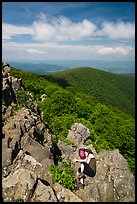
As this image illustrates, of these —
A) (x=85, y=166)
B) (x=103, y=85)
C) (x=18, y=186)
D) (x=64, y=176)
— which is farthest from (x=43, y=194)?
(x=103, y=85)

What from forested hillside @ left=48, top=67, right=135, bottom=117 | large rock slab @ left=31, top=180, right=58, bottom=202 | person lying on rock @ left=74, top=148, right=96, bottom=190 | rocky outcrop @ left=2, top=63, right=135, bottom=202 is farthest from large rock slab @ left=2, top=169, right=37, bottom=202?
forested hillside @ left=48, top=67, right=135, bottom=117

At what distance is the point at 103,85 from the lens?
133500 millimetres

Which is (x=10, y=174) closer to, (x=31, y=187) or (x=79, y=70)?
(x=31, y=187)

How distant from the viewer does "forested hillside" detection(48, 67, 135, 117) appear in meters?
112

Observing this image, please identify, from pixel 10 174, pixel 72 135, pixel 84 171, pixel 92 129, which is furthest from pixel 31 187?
pixel 92 129

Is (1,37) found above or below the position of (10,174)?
above

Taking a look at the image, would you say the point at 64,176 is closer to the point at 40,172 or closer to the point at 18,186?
the point at 40,172

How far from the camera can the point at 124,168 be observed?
39.8ft

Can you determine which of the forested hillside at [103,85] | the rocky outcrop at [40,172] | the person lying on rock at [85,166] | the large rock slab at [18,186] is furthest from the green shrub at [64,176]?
the forested hillside at [103,85]

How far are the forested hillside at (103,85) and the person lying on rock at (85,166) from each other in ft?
306

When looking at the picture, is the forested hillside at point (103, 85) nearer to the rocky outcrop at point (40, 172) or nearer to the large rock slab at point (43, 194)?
the rocky outcrop at point (40, 172)

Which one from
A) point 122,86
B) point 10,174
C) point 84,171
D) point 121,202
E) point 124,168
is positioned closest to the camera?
point 10,174

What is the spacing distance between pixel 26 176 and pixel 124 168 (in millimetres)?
5269

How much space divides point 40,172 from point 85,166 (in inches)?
88.5
